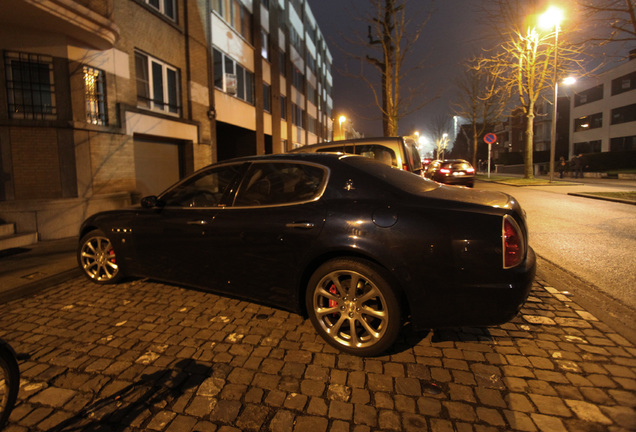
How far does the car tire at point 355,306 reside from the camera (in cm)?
270

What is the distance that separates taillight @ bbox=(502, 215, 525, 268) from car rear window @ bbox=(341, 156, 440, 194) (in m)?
0.70

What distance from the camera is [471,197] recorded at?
9.62 feet

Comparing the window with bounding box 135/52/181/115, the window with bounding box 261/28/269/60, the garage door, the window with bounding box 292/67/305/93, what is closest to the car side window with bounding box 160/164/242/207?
the garage door

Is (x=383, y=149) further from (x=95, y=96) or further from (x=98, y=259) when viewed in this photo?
(x=95, y=96)

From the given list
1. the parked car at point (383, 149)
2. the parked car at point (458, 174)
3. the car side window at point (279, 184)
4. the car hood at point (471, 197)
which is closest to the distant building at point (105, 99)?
the parked car at point (383, 149)

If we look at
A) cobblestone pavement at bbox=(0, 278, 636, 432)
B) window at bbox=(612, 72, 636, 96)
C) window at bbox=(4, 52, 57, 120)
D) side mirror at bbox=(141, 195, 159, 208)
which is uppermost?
window at bbox=(612, 72, 636, 96)

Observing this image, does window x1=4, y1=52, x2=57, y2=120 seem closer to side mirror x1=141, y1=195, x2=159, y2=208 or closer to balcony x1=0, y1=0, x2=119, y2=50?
balcony x1=0, y1=0, x2=119, y2=50

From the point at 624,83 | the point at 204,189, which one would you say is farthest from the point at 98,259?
the point at 624,83

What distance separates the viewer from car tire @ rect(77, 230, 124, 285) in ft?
14.7

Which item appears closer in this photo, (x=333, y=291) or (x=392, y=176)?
(x=333, y=291)

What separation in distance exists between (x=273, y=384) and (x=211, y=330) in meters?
1.05

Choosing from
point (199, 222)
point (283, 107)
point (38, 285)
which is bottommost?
point (38, 285)

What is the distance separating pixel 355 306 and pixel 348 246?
0.48 metres

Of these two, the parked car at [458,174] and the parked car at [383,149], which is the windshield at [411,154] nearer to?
the parked car at [383,149]
